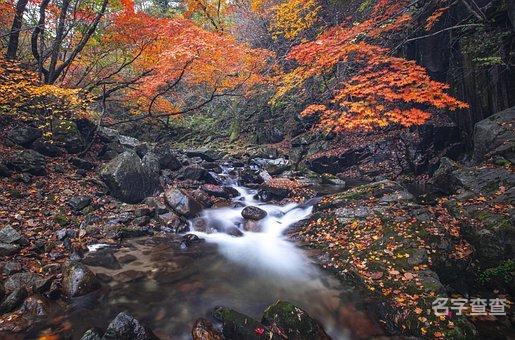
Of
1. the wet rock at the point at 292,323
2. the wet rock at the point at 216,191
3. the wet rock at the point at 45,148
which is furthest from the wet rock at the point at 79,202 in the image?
the wet rock at the point at 292,323

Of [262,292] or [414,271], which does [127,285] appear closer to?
[262,292]

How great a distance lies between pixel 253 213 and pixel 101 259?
4.77 m

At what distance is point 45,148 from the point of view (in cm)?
1134

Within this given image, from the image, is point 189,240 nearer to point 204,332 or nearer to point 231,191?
point 204,332

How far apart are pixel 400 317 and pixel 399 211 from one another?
3499 mm

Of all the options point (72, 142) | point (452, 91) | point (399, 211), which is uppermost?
point (72, 142)

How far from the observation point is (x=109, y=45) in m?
13.4

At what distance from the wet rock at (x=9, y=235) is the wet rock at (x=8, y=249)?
0.17m

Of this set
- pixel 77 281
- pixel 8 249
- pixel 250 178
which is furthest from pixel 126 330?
pixel 250 178

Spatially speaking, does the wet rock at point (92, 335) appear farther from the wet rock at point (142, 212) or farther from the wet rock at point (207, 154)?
the wet rock at point (207, 154)

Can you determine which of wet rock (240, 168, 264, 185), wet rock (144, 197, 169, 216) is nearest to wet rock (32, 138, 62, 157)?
wet rock (144, 197, 169, 216)

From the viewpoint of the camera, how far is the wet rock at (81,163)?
38.1ft

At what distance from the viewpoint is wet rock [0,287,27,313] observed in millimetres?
5307

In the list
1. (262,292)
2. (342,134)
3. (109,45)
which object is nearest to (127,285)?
(262,292)
